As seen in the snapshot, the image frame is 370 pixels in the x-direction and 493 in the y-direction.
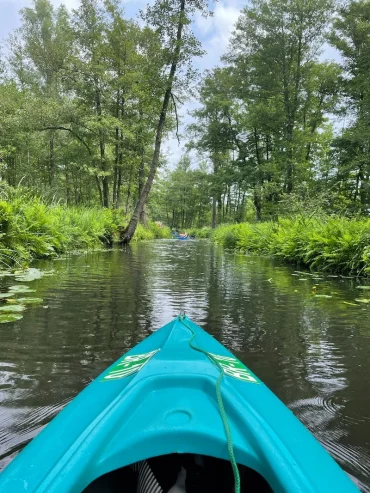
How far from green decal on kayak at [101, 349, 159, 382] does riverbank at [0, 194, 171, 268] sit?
16.8 ft

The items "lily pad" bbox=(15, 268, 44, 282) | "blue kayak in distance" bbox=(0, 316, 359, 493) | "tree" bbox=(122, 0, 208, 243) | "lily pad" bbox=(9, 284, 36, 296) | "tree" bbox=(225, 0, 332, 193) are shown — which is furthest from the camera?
"tree" bbox=(225, 0, 332, 193)

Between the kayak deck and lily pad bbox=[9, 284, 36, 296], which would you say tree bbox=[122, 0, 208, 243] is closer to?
lily pad bbox=[9, 284, 36, 296]

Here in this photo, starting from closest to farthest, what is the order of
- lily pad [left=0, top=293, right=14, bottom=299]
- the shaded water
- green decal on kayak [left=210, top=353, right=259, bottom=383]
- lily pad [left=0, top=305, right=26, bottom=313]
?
green decal on kayak [left=210, top=353, right=259, bottom=383], the shaded water, lily pad [left=0, top=305, right=26, bottom=313], lily pad [left=0, top=293, right=14, bottom=299]

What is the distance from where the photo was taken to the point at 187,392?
121 centimetres

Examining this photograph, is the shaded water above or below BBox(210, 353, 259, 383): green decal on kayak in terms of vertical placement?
below

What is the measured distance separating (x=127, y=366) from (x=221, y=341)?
1.56m

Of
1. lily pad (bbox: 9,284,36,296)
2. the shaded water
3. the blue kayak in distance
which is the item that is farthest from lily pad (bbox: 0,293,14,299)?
the blue kayak in distance

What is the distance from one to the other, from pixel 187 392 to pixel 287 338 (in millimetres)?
2224

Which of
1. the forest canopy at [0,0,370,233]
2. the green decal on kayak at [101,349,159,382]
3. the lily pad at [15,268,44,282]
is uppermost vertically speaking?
the forest canopy at [0,0,370,233]

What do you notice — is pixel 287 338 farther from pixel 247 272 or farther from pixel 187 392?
pixel 247 272

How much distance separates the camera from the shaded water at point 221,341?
1.82 metres

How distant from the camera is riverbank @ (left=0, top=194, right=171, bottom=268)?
6430mm

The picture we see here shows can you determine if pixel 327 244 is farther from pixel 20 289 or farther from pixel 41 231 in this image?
pixel 41 231

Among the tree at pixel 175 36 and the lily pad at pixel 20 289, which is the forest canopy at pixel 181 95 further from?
the lily pad at pixel 20 289
